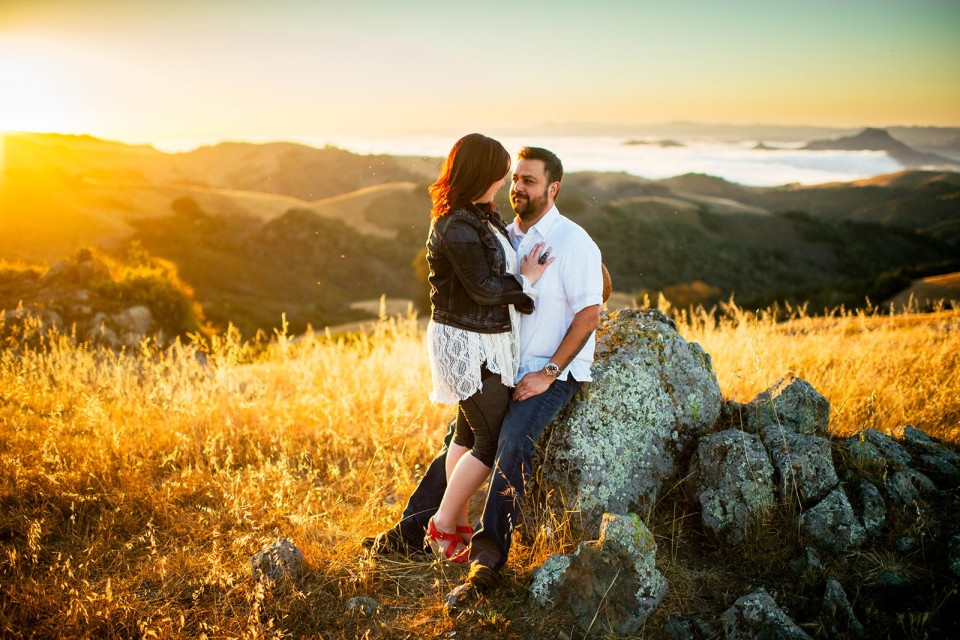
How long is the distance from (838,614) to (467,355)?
239 centimetres

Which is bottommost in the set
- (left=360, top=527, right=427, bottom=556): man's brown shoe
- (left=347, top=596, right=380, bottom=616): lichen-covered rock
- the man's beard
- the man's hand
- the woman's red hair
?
(left=347, top=596, right=380, bottom=616): lichen-covered rock

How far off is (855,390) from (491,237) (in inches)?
171

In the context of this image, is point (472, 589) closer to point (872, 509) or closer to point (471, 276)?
point (471, 276)

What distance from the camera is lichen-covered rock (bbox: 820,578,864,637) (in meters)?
2.76

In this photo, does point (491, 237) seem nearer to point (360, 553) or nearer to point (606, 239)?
point (360, 553)

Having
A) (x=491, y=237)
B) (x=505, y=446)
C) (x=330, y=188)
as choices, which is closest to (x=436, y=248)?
(x=491, y=237)

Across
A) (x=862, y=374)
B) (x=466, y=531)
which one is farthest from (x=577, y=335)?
(x=862, y=374)

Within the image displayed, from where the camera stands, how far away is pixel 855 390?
5.38 m

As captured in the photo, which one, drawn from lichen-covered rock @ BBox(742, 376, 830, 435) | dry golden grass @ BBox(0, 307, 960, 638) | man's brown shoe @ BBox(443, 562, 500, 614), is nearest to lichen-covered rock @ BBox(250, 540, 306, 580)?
dry golden grass @ BBox(0, 307, 960, 638)

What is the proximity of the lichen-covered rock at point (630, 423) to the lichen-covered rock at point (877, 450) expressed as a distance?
935 mm

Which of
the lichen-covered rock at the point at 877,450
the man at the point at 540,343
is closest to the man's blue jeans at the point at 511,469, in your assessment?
the man at the point at 540,343

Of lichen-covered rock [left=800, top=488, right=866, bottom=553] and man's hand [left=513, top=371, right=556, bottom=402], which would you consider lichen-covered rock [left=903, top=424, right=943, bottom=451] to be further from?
man's hand [left=513, top=371, right=556, bottom=402]

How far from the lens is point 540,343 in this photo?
141 inches

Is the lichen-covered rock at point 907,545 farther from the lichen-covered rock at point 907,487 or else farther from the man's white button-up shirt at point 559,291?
the man's white button-up shirt at point 559,291
